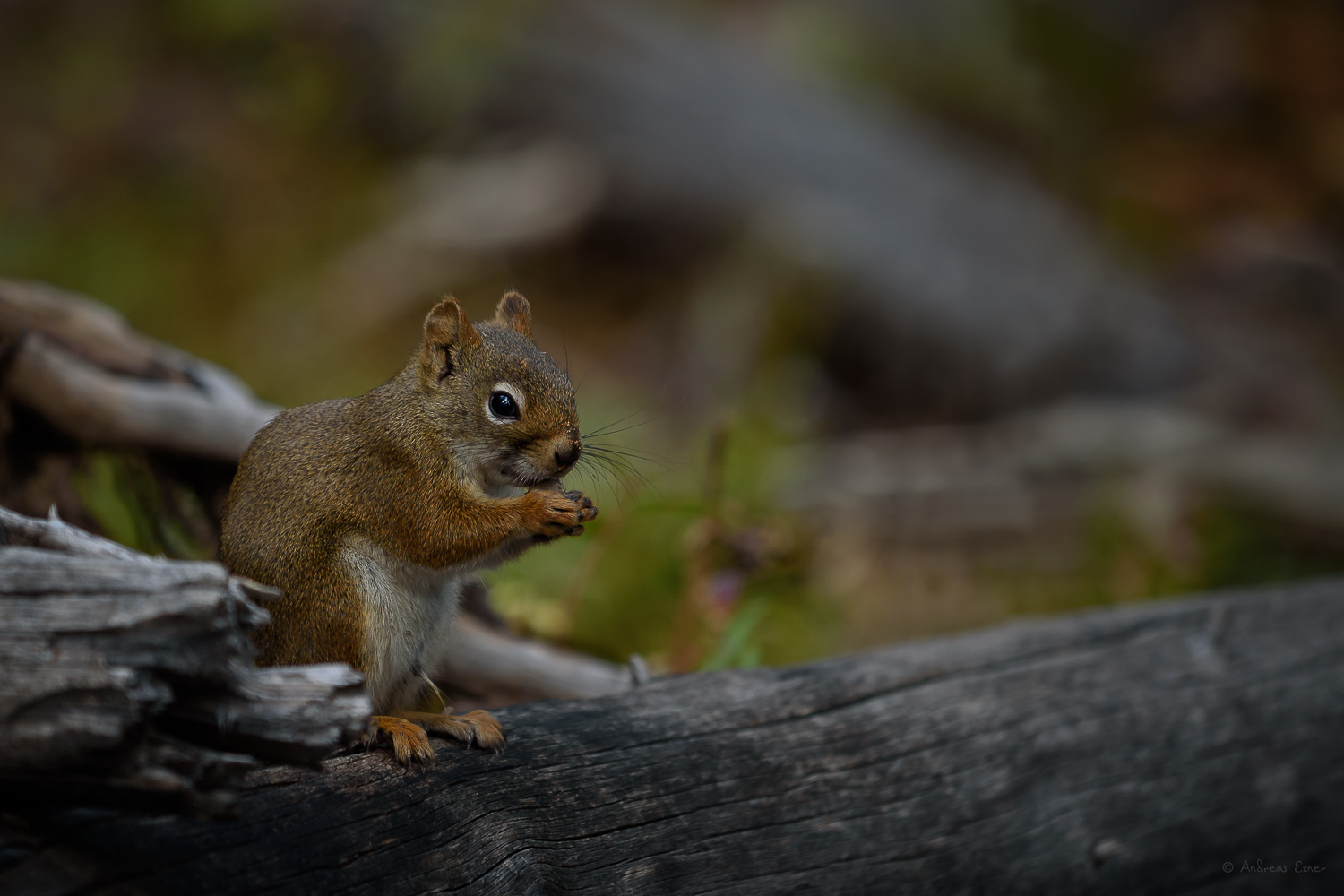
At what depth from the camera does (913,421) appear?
722 centimetres

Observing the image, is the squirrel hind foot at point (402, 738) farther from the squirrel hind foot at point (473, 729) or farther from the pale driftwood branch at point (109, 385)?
the pale driftwood branch at point (109, 385)

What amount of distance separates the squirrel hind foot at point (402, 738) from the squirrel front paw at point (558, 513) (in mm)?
403

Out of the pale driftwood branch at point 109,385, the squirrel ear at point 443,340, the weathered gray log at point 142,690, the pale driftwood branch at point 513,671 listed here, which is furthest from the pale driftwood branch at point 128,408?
the weathered gray log at point 142,690

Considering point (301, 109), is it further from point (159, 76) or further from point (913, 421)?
point (913, 421)

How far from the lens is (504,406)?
82.4 inches

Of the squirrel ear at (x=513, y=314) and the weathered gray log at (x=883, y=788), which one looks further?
the squirrel ear at (x=513, y=314)

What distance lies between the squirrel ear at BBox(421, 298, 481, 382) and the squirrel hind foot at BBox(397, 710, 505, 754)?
669 mm

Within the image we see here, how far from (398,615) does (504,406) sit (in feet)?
1.44

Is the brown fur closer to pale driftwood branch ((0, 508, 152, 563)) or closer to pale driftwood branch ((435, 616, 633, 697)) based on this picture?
pale driftwood branch ((0, 508, 152, 563))

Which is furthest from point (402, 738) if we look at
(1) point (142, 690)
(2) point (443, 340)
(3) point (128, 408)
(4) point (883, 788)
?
(3) point (128, 408)

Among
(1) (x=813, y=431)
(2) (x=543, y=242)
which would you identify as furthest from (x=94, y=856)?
(2) (x=543, y=242)

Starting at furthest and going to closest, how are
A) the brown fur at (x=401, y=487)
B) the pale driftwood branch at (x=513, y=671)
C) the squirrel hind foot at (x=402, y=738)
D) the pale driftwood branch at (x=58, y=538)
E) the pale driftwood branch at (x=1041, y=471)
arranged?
the pale driftwood branch at (x=1041, y=471) → the pale driftwood branch at (x=513, y=671) → the brown fur at (x=401, y=487) → the squirrel hind foot at (x=402, y=738) → the pale driftwood branch at (x=58, y=538)

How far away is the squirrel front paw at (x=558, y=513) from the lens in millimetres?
1930

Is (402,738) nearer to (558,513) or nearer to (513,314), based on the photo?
(558,513)
